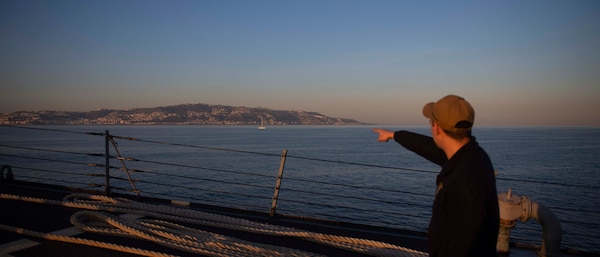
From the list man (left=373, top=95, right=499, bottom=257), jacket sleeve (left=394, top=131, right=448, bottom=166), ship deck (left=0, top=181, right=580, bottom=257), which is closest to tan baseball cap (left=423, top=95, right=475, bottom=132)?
man (left=373, top=95, right=499, bottom=257)

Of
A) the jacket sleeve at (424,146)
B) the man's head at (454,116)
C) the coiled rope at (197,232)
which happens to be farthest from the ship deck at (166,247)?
the man's head at (454,116)

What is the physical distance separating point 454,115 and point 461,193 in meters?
0.39

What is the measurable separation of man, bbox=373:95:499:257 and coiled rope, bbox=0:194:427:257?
2172 millimetres

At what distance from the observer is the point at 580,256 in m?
4.05

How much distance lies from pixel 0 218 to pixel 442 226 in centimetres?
527

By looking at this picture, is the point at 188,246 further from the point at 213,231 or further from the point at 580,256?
the point at 580,256

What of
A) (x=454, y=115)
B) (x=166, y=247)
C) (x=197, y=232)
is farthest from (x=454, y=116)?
(x=197, y=232)

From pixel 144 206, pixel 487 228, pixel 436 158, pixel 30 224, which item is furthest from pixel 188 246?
pixel 487 228

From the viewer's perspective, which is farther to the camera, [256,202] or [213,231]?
[256,202]

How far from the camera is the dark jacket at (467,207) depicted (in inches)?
60.9

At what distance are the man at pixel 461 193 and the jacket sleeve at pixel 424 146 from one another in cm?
57

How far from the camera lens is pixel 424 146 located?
98.0 inches

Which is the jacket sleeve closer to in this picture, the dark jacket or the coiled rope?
the dark jacket

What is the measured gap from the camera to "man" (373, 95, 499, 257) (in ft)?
5.10
